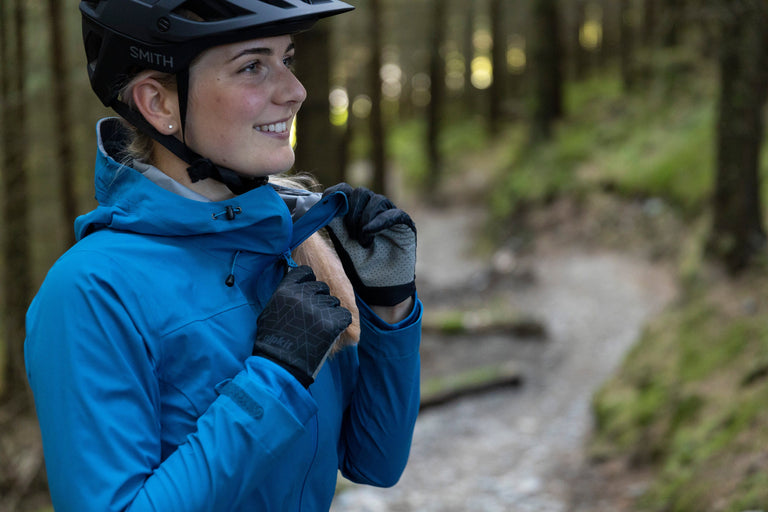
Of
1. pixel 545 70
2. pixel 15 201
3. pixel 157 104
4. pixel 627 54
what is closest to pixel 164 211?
pixel 157 104

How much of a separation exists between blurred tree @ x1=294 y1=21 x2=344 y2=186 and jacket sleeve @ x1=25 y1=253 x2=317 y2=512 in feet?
17.8

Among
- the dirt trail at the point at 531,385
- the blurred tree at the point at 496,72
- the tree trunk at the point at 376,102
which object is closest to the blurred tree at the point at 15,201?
the dirt trail at the point at 531,385

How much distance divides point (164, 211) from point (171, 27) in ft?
1.57

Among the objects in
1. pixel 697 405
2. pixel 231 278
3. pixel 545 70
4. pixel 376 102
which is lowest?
pixel 697 405

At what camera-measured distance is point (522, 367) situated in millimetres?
10867

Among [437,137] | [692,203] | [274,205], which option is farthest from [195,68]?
[437,137]

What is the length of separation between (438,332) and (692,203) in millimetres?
5242

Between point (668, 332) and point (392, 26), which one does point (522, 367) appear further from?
point (392, 26)

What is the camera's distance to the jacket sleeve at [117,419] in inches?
66.0

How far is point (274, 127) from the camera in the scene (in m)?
2.12

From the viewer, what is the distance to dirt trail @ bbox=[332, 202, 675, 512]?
709 cm

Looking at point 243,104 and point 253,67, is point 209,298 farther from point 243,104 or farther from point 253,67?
point 253,67

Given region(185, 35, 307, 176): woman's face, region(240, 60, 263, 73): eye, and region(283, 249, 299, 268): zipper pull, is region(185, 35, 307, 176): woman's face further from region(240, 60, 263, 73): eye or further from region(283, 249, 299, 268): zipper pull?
region(283, 249, 299, 268): zipper pull

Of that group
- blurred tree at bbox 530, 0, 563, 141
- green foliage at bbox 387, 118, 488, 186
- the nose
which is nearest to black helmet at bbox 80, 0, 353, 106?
the nose
